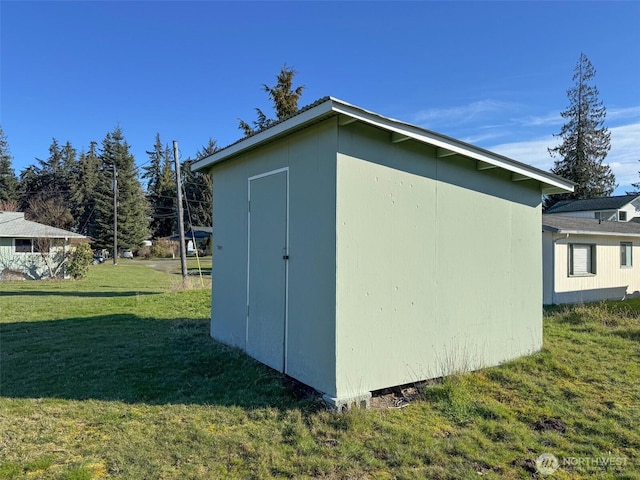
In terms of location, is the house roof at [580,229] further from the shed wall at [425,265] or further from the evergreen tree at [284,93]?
the evergreen tree at [284,93]

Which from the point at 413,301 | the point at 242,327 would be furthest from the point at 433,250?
the point at 242,327

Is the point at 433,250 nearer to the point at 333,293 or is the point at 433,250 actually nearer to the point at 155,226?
the point at 333,293

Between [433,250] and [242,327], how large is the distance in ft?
9.08

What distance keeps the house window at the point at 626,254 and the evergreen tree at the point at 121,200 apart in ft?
121

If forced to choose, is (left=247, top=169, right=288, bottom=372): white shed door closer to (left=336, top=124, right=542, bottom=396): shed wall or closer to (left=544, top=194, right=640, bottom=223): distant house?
(left=336, top=124, right=542, bottom=396): shed wall

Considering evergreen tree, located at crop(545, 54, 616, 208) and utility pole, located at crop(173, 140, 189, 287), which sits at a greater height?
evergreen tree, located at crop(545, 54, 616, 208)

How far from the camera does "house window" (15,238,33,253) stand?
19672mm

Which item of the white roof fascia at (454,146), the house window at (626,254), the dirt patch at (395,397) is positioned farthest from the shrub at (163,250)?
the dirt patch at (395,397)

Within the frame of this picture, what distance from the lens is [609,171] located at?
33188mm

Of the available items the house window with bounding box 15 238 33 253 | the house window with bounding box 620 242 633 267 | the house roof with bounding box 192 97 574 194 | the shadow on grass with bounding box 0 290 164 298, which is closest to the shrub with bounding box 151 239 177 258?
the house window with bounding box 15 238 33 253

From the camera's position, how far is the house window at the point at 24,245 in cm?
1967

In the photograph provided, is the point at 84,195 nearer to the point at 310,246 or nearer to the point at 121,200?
the point at 121,200

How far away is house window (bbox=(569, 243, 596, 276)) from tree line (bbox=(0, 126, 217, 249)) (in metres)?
32.0

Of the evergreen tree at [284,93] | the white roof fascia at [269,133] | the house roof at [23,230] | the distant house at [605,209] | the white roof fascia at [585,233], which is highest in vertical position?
the evergreen tree at [284,93]
